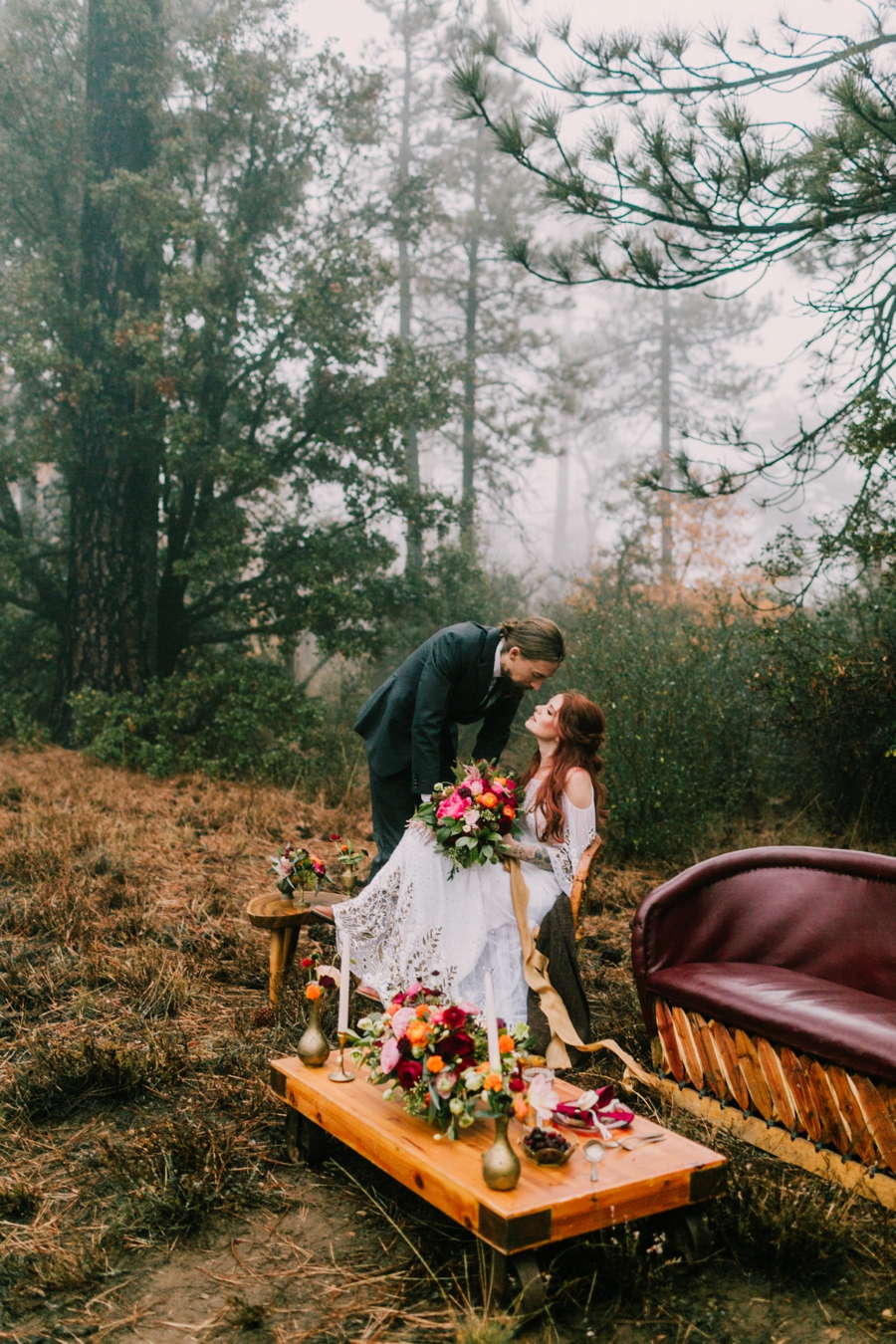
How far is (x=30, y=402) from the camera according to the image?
39.9 feet

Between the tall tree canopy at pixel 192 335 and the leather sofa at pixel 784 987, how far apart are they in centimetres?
753

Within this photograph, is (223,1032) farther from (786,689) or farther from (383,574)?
(383,574)

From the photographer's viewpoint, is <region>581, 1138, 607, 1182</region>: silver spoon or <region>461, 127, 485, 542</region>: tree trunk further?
<region>461, 127, 485, 542</region>: tree trunk

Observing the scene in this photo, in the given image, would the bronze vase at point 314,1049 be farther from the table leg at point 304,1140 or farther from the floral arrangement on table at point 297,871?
the floral arrangement on table at point 297,871

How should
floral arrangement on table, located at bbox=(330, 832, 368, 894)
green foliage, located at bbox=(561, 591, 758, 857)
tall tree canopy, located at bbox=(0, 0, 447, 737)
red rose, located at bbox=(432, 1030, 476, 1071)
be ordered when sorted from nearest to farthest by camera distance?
red rose, located at bbox=(432, 1030, 476, 1071) < floral arrangement on table, located at bbox=(330, 832, 368, 894) < green foliage, located at bbox=(561, 591, 758, 857) < tall tree canopy, located at bbox=(0, 0, 447, 737)

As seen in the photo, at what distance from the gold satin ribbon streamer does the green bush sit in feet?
21.7

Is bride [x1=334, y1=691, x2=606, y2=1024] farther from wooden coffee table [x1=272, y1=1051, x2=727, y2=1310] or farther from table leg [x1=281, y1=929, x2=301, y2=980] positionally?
wooden coffee table [x1=272, y1=1051, x2=727, y2=1310]

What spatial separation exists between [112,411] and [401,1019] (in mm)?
9972

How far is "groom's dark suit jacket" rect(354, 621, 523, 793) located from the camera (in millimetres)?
4699

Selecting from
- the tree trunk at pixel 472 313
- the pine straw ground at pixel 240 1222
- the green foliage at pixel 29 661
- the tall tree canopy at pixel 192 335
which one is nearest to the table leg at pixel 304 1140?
the pine straw ground at pixel 240 1222

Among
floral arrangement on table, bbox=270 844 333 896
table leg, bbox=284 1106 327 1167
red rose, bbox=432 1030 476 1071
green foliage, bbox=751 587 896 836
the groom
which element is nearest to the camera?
red rose, bbox=432 1030 476 1071

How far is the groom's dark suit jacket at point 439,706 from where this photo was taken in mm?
4699

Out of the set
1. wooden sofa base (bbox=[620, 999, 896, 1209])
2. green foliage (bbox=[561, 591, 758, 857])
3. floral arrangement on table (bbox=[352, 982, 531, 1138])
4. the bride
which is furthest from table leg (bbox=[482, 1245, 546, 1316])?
green foliage (bbox=[561, 591, 758, 857])

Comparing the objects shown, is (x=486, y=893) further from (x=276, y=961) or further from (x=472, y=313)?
(x=472, y=313)
